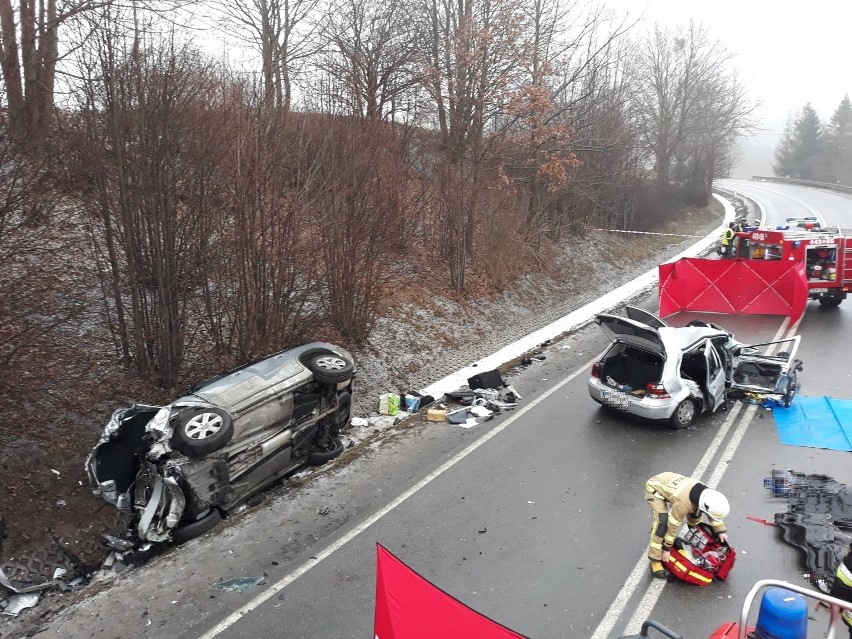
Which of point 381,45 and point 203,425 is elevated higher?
point 381,45

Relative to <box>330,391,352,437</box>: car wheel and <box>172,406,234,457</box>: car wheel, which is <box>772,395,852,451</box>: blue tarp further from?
<box>172,406,234,457</box>: car wheel

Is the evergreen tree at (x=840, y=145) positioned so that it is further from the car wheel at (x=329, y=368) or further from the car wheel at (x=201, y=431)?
the car wheel at (x=201, y=431)

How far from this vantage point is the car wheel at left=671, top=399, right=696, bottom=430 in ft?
31.0

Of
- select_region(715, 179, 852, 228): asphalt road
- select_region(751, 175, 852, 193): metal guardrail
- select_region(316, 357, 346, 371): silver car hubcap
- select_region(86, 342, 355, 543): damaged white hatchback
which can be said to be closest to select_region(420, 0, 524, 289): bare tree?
select_region(316, 357, 346, 371): silver car hubcap

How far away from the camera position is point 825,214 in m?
38.1

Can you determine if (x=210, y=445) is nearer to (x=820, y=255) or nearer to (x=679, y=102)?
(x=820, y=255)

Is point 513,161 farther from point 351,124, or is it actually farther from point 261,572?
point 261,572

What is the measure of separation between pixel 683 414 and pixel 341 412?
5.23 metres

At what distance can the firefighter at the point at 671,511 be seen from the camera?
19.5 feet

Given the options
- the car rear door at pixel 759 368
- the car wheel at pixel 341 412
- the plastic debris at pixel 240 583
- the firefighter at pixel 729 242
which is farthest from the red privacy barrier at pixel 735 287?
the plastic debris at pixel 240 583

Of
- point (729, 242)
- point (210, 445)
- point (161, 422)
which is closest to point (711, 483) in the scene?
point (210, 445)

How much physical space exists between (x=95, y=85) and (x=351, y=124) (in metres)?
4.75

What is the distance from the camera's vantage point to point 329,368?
27.9 ft

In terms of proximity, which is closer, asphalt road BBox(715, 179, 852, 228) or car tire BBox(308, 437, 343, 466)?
car tire BBox(308, 437, 343, 466)
